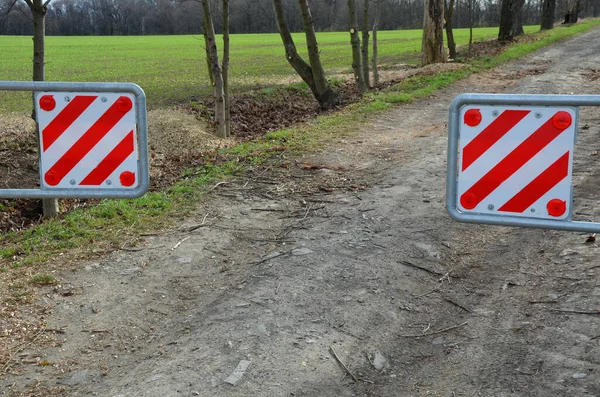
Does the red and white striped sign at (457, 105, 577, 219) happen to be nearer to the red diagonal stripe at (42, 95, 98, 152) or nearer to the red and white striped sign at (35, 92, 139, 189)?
the red and white striped sign at (35, 92, 139, 189)

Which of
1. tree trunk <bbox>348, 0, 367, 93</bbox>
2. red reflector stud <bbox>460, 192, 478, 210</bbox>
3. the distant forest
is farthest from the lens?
the distant forest

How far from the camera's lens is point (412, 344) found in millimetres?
4246

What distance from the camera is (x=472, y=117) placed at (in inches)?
142

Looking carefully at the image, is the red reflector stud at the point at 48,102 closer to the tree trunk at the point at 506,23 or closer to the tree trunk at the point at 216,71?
the tree trunk at the point at 216,71

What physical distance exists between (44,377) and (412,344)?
2189 millimetres

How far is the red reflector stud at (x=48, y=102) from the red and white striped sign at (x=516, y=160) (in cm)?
239

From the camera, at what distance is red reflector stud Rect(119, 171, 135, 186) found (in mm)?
4164

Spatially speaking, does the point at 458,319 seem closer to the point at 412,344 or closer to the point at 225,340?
the point at 412,344

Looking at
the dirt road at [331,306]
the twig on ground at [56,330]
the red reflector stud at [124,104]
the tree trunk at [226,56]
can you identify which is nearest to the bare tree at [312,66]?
the tree trunk at [226,56]

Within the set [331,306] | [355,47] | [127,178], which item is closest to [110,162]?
[127,178]

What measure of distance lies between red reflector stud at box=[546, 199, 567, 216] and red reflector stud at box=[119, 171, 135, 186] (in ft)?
7.85

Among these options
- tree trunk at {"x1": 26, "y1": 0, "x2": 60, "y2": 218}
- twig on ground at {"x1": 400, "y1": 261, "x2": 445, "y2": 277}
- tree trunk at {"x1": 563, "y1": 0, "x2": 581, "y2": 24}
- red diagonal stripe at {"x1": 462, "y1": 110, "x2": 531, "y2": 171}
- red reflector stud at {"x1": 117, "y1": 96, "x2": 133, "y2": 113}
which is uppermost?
tree trunk at {"x1": 563, "y1": 0, "x2": 581, "y2": 24}

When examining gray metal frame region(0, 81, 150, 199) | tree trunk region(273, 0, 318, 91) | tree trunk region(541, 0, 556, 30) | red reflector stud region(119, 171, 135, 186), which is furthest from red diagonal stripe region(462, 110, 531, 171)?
tree trunk region(541, 0, 556, 30)

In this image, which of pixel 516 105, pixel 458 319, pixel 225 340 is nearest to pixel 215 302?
pixel 225 340
